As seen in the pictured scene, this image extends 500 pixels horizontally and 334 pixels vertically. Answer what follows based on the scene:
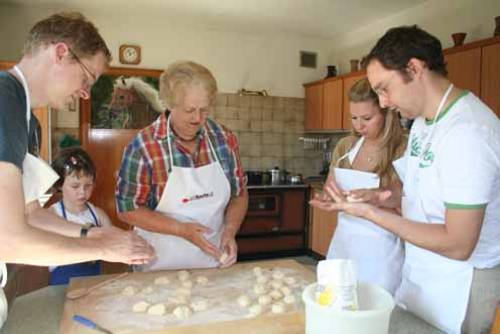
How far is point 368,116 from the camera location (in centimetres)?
164

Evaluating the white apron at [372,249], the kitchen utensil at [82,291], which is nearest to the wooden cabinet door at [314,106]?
the white apron at [372,249]

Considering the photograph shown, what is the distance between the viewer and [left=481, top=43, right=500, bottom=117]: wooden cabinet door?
2408 mm

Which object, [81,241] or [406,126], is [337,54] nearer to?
[406,126]

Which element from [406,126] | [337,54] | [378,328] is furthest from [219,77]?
[378,328]

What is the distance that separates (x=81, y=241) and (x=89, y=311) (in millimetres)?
222

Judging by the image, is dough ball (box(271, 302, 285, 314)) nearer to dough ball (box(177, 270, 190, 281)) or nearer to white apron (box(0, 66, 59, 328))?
dough ball (box(177, 270, 190, 281))

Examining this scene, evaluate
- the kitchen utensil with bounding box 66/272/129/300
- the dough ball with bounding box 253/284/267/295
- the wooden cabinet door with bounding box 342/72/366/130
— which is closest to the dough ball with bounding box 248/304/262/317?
the dough ball with bounding box 253/284/267/295

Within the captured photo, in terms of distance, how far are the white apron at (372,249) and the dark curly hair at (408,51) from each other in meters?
0.66

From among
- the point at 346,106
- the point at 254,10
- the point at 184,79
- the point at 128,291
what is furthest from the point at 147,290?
the point at 346,106

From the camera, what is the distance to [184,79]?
4.73 feet

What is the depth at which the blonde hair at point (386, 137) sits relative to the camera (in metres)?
1.62

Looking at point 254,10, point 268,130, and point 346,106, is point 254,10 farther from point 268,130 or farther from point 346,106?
point 268,130

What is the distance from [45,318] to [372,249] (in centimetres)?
113

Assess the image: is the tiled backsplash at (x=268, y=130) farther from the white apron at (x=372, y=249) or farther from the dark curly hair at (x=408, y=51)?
the dark curly hair at (x=408, y=51)
